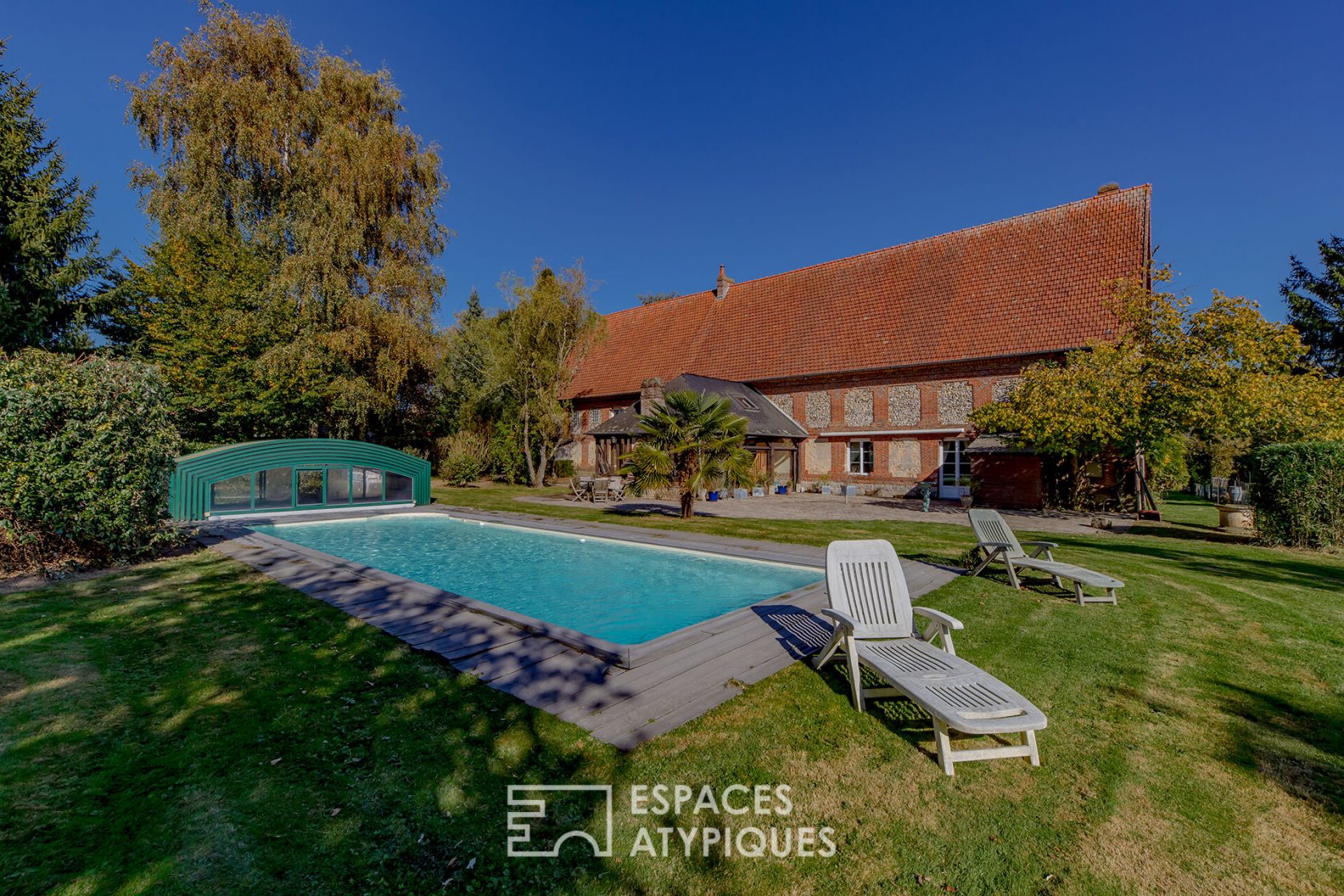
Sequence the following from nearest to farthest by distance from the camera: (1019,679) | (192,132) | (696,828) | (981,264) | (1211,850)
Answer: (1211,850), (696,828), (1019,679), (192,132), (981,264)

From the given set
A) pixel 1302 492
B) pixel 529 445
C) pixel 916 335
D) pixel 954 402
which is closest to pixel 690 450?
pixel 1302 492

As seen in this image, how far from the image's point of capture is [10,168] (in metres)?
18.1

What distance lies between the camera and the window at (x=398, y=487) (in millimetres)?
17469

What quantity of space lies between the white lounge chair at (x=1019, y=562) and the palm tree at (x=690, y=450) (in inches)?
244

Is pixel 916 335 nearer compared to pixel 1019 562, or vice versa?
pixel 1019 562

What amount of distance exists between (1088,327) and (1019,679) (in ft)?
64.2

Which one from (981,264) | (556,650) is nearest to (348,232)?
(556,650)

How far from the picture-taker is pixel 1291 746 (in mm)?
3422

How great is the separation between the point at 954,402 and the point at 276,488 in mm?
23565

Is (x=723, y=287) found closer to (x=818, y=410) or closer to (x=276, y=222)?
(x=818, y=410)

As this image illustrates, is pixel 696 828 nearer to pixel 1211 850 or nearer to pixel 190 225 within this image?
pixel 1211 850

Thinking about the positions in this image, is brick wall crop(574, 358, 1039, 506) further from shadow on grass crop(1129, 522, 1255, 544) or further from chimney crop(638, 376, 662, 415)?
chimney crop(638, 376, 662, 415)

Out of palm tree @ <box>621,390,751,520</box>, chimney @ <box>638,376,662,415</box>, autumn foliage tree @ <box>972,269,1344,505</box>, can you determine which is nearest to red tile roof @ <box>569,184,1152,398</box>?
autumn foliage tree @ <box>972,269,1344,505</box>

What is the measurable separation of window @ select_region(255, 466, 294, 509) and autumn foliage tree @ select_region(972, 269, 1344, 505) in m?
21.6
